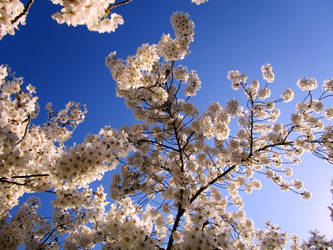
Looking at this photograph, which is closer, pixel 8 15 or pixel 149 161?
pixel 8 15

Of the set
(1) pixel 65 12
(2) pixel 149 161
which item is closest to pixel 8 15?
(1) pixel 65 12

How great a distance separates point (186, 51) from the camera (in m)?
6.02

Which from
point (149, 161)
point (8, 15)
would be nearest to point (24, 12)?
point (8, 15)

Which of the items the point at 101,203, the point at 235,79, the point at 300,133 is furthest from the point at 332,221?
the point at 235,79

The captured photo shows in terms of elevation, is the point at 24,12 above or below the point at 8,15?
above

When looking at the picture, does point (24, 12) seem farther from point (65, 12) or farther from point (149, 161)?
point (149, 161)

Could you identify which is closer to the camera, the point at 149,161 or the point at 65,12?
the point at 65,12

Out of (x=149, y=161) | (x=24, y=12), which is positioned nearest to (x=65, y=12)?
(x=24, y=12)

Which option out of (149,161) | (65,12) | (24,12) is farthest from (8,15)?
(149,161)

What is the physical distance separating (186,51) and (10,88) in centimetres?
498

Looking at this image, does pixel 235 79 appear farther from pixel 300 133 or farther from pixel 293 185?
pixel 293 185

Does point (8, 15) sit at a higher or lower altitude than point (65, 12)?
lower

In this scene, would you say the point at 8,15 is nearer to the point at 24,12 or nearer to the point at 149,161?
the point at 24,12

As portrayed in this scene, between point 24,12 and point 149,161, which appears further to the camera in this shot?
point 149,161
